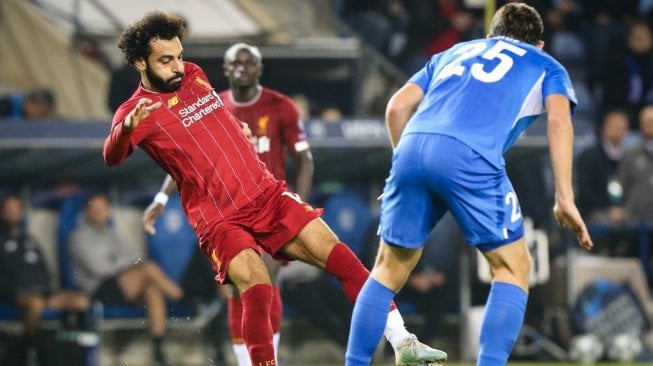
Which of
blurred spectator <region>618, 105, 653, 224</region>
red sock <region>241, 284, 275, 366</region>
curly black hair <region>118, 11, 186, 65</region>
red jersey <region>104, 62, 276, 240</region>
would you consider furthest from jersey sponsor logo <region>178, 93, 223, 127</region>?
blurred spectator <region>618, 105, 653, 224</region>

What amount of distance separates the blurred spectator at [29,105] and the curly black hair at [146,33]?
5.51m

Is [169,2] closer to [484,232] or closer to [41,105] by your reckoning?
[41,105]

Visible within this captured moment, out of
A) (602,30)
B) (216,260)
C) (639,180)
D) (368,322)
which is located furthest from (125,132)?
(602,30)

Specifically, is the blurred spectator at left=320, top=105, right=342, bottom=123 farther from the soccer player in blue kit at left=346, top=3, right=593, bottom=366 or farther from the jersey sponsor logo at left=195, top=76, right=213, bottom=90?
the soccer player in blue kit at left=346, top=3, right=593, bottom=366

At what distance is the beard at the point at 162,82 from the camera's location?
7.00 metres

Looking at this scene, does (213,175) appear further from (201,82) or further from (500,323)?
(500,323)

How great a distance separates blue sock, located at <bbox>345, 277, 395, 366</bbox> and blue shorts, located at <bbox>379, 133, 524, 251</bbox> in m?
0.26

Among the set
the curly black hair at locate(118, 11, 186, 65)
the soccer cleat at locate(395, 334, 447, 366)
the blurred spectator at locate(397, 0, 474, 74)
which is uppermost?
the curly black hair at locate(118, 11, 186, 65)

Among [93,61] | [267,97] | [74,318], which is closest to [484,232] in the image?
[267,97]

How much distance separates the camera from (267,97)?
889 centimetres

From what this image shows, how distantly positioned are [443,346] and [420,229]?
6611 mm

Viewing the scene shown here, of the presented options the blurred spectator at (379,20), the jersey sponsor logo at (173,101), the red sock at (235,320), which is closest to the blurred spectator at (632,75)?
the blurred spectator at (379,20)

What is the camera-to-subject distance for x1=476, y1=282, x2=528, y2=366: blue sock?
621cm

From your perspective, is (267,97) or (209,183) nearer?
(209,183)
